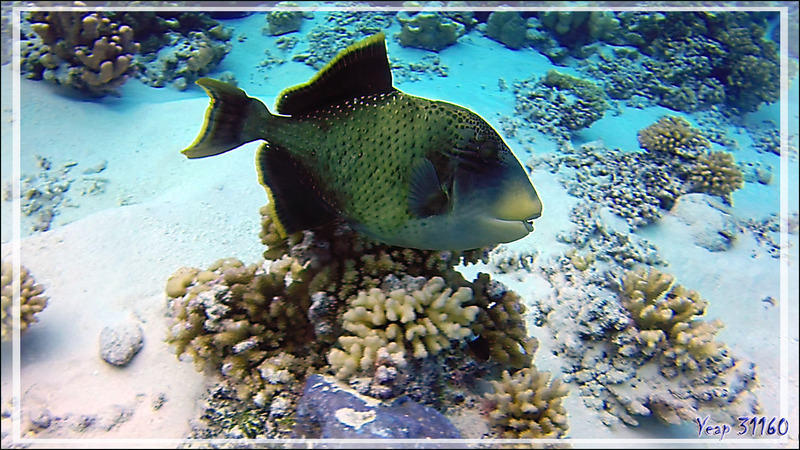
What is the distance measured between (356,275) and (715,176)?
645 cm

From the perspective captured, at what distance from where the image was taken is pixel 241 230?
3.94 meters

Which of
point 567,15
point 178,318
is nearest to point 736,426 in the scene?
point 178,318

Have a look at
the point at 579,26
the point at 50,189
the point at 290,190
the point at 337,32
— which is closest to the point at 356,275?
the point at 290,190

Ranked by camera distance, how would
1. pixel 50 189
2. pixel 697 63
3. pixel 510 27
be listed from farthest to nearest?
pixel 510 27 < pixel 697 63 < pixel 50 189

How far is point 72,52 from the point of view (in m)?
5.98

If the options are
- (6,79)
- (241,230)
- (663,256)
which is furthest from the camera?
(6,79)

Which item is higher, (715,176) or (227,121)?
(227,121)

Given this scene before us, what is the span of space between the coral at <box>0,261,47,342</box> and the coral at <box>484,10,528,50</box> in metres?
10.8

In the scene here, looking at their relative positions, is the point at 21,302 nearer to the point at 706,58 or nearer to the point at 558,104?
the point at 558,104

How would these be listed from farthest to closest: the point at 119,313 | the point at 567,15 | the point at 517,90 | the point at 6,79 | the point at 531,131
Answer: the point at 567,15
the point at 517,90
the point at 531,131
the point at 6,79
the point at 119,313

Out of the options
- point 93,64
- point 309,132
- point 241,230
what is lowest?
point 241,230

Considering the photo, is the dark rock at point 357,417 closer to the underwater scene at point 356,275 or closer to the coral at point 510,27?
the underwater scene at point 356,275

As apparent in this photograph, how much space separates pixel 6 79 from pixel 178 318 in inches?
241

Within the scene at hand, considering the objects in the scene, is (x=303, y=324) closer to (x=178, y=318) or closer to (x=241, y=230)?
(x=178, y=318)
